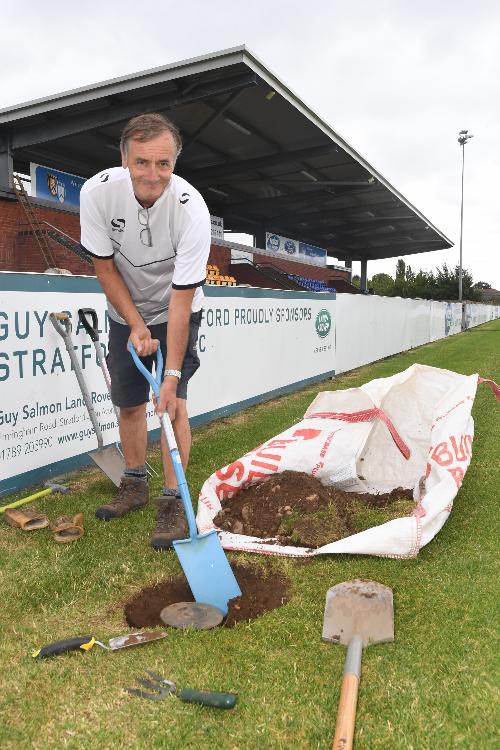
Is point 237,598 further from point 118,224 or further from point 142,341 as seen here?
point 118,224

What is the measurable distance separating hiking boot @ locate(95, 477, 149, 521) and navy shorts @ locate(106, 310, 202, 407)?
1.71 feet

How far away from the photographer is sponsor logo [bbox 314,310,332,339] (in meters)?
10.0

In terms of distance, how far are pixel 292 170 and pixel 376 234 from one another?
13553 millimetres

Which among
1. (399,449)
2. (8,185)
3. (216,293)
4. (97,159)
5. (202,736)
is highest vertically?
(97,159)

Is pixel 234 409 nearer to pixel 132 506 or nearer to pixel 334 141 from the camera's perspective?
pixel 132 506

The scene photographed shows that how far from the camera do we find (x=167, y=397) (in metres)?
3.00

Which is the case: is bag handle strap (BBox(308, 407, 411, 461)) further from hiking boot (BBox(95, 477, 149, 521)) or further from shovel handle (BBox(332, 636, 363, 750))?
shovel handle (BBox(332, 636, 363, 750))

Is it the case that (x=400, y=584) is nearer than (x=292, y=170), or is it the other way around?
(x=400, y=584)

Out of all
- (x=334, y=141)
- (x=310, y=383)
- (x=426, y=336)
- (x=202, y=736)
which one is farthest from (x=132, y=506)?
(x=426, y=336)

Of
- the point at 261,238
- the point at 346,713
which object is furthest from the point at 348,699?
the point at 261,238

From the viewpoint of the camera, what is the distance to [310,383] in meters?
9.77

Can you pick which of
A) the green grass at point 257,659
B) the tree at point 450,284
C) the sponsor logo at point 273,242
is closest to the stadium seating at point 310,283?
the sponsor logo at point 273,242

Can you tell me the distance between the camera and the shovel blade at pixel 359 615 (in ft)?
7.24

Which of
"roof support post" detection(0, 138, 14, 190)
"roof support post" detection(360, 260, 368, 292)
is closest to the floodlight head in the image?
"roof support post" detection(360, 260, 368, 292)
